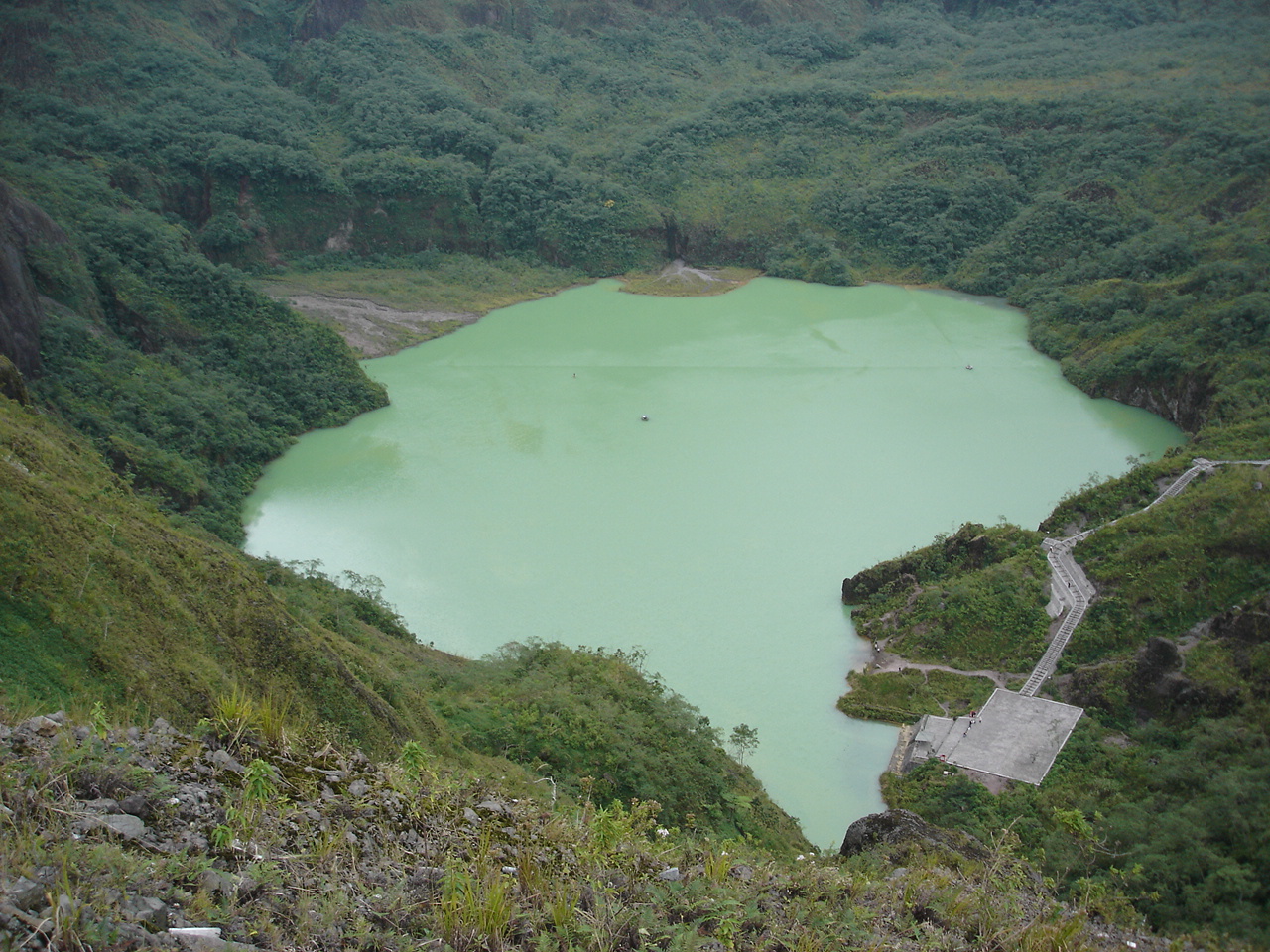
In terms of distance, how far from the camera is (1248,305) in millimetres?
25062

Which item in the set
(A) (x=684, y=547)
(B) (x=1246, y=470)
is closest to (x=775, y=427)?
(A) (x=684, y=547)

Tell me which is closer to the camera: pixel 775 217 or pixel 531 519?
pixel 531 519

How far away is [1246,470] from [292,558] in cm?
1781

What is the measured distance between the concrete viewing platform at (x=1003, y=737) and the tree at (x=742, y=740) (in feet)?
7.42

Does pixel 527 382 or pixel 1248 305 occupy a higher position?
pixel 1248 305

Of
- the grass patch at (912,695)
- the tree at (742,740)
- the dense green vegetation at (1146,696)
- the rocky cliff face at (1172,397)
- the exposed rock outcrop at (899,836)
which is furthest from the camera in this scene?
the rocky cliff face at (1172,397)

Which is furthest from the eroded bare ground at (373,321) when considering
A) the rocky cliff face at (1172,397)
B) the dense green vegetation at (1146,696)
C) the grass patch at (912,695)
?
the rocky cliff face at (1172,397)

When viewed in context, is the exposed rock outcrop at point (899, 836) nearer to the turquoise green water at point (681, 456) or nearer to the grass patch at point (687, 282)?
the turquoise green water at point (681, 456)

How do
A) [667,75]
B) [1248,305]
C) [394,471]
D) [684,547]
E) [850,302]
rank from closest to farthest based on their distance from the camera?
[684,547]
[394,471]
[1248,305]
[850,302]
[667,75]

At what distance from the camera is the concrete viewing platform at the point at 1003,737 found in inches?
507

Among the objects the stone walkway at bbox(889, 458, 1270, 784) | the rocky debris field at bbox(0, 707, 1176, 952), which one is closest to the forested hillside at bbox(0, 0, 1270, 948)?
the stone walkway at bbox(889, 458, 1270, 784)

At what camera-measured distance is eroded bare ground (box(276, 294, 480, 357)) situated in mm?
32969

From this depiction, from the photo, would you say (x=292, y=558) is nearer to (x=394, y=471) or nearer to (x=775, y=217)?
(x=394, y=471)

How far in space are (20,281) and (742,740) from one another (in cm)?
1803
